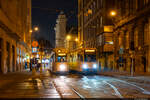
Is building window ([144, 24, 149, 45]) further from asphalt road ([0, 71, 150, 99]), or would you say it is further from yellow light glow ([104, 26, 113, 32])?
asphalt road ([0, 71, 150, 99])

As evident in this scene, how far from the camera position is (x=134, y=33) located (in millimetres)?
39375

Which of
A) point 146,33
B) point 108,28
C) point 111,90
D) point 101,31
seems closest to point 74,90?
point 111,90

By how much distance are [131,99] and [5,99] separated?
6.00 metres

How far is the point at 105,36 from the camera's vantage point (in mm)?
51500

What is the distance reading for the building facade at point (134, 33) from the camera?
34781 millimetres

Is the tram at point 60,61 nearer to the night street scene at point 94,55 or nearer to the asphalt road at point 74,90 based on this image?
the night street scene at point 94,55

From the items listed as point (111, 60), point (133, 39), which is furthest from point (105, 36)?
point (133, 39)

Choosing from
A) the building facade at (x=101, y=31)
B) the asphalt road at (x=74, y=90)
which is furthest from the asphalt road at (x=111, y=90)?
the building facade at (x=101, y=31)

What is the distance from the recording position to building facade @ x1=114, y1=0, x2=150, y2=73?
1369 inches

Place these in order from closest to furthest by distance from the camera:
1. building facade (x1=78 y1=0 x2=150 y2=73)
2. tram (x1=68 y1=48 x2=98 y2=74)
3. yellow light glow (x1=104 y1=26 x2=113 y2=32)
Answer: tram (x1=68 y1=48 x2=98 y2=74) → building facade (x1=78 y1=0 x2=150 y2=73) → yellow light glow (x1=104 y1=26 x2=113 y2=32)

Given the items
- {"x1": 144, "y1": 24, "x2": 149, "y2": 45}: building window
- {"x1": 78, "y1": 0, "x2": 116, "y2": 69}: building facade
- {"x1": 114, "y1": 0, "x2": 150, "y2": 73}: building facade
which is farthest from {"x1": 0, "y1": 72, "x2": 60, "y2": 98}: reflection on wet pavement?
{"x1": 78, "y1": 0, "x2": 116, "y2": 69}: building facade

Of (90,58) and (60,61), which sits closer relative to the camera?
(90,58)

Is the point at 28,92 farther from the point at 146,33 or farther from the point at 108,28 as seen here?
the point at 108,28

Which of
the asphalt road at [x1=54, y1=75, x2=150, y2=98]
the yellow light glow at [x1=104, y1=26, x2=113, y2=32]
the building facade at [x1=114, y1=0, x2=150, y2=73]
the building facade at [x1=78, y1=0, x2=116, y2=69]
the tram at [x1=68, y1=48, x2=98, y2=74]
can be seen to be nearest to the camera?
the asphalt road at [x1=54, y1=75, x2=150, y2=98]
